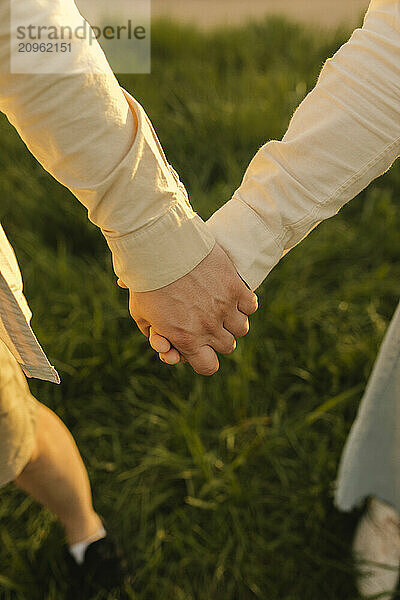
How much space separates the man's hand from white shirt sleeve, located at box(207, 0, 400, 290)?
0.04 metres

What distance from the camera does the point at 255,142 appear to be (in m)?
2.34

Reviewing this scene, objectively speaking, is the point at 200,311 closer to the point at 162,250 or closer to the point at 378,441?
the point at 162,250

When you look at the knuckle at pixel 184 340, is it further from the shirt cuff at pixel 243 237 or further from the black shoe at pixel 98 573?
the black shoe at pixel 98 573

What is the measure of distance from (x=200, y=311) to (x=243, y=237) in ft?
0.46

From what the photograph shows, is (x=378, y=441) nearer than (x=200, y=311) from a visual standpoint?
No

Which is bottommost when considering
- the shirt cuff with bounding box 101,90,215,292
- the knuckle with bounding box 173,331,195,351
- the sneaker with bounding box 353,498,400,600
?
the sneaker with bounding box 353,498,400,600

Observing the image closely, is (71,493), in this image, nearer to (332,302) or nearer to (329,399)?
(329,399)

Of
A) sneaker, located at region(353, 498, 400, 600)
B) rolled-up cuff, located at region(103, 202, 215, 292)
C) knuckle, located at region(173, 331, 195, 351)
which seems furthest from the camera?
sneaker, located at region(353, 498, 400, 600)

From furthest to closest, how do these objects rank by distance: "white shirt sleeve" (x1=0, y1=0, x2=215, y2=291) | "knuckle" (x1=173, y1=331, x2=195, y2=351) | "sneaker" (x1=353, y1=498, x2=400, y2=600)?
"sneaker" (x1=353, y1=498, x2=400, y2=600), "knuckle" (x1=173, y1=331, x2=195, y2=351), "white shirt sleeve" (x1=0, y1=0, x2=215, y2=291)

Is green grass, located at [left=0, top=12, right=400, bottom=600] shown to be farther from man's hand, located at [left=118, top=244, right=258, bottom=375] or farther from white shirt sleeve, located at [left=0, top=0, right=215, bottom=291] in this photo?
white shirt sleeve, located at [left=0, top=0, right=215, bottom=291]

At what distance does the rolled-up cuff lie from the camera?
3.02ft

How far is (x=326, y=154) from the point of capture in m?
1.00

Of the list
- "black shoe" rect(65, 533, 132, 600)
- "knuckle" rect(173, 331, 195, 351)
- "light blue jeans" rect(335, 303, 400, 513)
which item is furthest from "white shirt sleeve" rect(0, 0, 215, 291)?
"black shoe" rect(65, 533, 132, 600)

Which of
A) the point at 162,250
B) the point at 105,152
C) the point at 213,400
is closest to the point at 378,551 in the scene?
the point at 213,400
